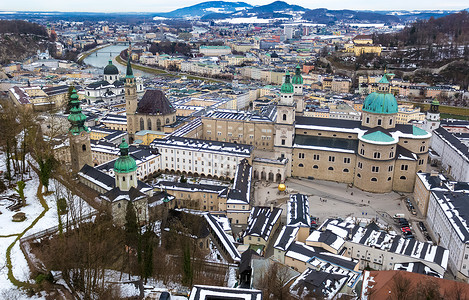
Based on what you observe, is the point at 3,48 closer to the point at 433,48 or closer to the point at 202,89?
the point at 202,89

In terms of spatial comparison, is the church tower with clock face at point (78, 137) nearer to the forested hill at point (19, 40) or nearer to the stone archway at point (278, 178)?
the stone archway at point (278, 178)

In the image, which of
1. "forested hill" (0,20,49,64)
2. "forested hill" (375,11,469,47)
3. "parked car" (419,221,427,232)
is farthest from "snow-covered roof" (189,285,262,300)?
"forested hill" (0,20,49,64)

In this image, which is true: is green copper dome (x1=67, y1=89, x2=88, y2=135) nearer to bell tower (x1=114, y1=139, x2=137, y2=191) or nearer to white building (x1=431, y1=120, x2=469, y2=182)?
bell tower (x1=114, y1=139, x2=137, y2=191)

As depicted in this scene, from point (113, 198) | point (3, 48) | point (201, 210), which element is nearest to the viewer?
point (113, 198)

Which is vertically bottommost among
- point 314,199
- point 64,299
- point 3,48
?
point 314,199

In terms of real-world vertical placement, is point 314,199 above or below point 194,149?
below

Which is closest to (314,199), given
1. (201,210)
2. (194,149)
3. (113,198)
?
(201,210)

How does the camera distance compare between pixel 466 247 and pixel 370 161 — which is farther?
pixel 370 161

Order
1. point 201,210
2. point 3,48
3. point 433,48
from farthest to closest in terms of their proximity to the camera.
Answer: point 3,48 → point 433,48 → point 201,210
